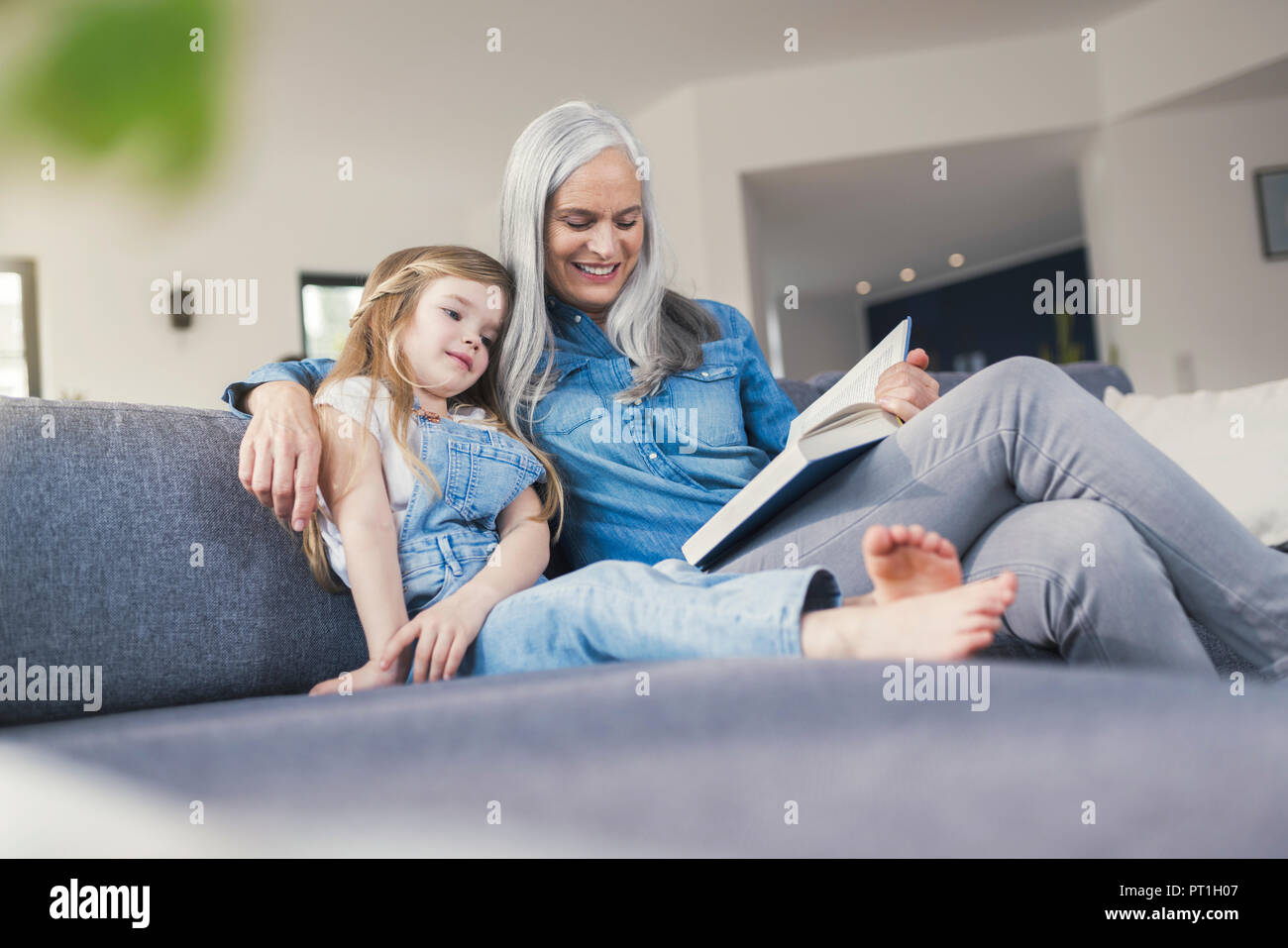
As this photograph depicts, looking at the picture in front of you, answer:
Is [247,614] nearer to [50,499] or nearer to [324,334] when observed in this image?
[50,499]

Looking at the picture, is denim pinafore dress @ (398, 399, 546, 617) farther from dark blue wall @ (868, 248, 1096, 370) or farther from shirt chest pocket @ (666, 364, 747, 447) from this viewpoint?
dark blue wall @ (868, 248, 1096, 370)

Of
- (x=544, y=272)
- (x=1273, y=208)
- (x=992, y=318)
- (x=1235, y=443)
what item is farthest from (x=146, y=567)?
(x=992, y=318)

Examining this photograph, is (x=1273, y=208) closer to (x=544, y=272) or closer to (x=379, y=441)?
(x=544, y=272)

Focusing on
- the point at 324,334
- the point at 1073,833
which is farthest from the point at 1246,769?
→ the point at 324,334

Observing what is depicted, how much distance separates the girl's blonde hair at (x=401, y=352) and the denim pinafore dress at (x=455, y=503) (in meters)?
0.02

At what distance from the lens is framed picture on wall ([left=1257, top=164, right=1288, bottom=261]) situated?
5262 mm

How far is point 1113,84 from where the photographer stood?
5.32 metres

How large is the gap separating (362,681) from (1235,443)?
1.43 m

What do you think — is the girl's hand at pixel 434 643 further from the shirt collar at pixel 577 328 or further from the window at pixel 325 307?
the window at pixel 325 307

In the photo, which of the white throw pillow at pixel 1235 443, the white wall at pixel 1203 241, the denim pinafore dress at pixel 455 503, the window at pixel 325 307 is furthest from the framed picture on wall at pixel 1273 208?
the denim pinafore dress at pixel 455 503

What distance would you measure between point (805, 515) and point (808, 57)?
4.88 m

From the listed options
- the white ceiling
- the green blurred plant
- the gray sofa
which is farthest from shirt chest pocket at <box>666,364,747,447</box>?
the white ceiling

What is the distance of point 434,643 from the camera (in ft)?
3.30

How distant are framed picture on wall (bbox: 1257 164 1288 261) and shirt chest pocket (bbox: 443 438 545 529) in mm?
5373
